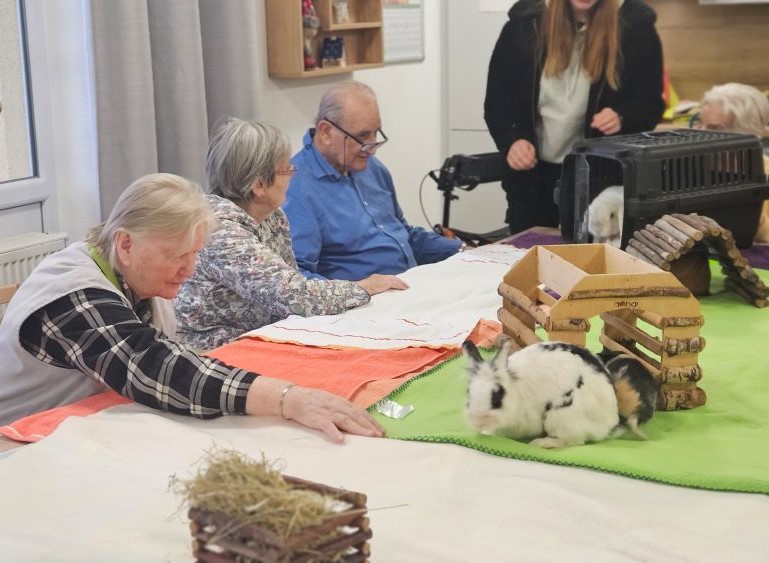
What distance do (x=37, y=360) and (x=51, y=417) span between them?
0.12m

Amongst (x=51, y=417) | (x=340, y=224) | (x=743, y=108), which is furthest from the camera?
(x=743, y=108)

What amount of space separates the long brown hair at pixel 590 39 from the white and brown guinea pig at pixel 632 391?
1.96 metres

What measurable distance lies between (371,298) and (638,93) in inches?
61.5

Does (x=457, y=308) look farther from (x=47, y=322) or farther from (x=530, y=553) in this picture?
(x=530, y=553)

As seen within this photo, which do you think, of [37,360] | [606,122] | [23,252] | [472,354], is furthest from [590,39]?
[37,360]

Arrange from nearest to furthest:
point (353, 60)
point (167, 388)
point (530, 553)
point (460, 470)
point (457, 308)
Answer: point (530, 553)
point (460, 470)
point (167, 388)
point (457, 308)
point (353, 60)

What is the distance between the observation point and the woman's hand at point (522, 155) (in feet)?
11.3

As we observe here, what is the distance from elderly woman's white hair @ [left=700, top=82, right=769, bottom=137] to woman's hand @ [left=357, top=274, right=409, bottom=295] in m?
1.63

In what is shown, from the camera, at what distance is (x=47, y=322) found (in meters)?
1.72

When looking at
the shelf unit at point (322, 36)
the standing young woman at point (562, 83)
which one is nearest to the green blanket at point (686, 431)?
the standing young woman at point (562, 83)

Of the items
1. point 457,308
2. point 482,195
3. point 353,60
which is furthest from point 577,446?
point 482,195

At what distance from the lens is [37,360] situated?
1.81m

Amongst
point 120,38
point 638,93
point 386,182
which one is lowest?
point 386,182

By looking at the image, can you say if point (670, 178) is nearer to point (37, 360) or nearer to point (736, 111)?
point (736, 111)
